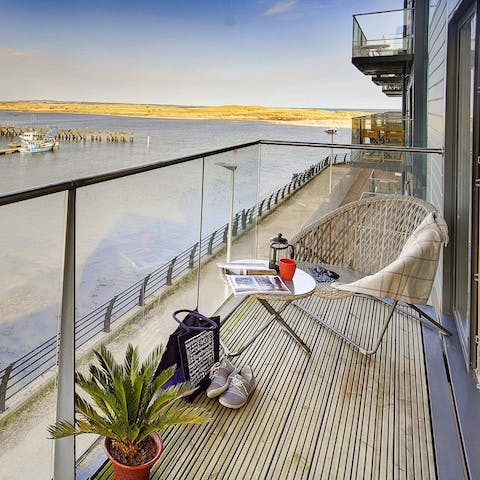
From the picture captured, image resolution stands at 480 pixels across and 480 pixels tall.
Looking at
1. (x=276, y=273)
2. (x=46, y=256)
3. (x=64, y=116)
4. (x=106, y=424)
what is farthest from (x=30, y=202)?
(x=64, y=116)

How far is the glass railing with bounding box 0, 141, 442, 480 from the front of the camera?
1366mm

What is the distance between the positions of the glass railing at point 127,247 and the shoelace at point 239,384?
0.38m

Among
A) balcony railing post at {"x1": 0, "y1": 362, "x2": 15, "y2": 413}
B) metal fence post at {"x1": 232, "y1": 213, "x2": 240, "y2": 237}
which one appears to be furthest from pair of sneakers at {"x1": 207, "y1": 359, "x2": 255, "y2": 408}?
metal fence post at {"x1": 232, "y1": 213, "x2": 240, "y2": 237}

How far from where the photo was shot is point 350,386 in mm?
2174

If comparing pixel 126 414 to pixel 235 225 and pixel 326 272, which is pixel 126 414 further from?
pixel 235 225

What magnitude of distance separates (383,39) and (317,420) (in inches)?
269

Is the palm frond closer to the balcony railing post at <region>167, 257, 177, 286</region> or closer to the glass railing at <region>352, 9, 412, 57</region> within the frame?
the balcony railing post at <region>167, 257, 177, 286</region>

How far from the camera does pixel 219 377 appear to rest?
2.06 metres

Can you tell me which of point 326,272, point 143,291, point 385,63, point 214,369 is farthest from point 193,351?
→ point 385,63

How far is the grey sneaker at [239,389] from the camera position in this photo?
1977 mm

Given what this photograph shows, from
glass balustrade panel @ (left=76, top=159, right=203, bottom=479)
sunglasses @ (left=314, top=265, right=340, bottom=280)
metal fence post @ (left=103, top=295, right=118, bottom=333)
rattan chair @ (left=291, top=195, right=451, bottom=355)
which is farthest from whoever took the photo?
rattan chair @ (left=291, top=195, right=451, bottom=355)

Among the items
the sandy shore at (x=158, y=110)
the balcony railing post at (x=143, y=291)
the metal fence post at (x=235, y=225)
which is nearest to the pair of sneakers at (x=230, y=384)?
the balcony railing post at (x=143, y=291)

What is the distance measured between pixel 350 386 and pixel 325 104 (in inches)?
644

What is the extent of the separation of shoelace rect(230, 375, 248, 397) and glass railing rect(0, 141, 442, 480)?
0.38m
